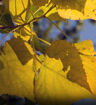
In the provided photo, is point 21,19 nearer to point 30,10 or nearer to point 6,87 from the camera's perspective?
point 30,10

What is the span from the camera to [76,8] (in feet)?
0.73

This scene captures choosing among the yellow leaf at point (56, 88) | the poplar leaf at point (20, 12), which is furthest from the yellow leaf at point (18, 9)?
the yellow leaf at point (56, 88)

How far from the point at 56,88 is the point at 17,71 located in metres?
0.06

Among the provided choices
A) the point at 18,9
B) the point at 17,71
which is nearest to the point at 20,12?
the point at 18,9

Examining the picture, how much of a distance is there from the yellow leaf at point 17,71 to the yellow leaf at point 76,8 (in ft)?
0.25

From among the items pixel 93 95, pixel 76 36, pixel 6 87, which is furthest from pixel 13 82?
pixel 76 36

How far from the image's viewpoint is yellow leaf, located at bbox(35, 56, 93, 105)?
233mm

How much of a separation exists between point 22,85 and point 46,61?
0.06 m

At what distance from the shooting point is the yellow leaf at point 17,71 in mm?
239

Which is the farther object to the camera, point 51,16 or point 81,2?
point 51,16

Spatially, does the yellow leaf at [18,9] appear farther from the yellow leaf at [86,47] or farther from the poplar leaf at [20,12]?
the yellow leaf at [86,47]

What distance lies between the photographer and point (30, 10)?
31cm

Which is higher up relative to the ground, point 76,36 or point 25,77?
point 25,77

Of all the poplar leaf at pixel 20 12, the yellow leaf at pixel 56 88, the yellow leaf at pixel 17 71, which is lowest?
the yellow leaf at pixel 56 88
